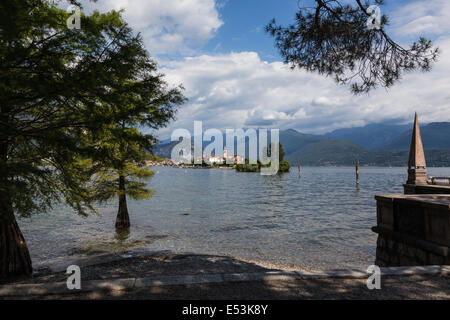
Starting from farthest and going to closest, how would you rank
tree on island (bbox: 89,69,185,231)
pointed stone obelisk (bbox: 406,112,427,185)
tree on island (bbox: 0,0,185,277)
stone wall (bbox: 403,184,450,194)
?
pointed stone obelisk (bbox: 406,112,427,185)
stone wall (bbox: 403,184,450,194)
tree on island (bbox: 89,69,185,231)
tree on island (bbox: 0,0,185,277)

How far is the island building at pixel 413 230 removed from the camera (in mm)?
7035

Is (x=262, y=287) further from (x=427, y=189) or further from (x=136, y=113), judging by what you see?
(x=427, y=189)

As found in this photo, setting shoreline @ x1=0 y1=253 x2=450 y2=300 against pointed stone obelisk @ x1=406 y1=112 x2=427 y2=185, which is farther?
pointed stone obelisk @ x1=406 y1=112 x2=427 y2=185

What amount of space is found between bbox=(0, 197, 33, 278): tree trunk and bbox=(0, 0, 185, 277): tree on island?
48mm

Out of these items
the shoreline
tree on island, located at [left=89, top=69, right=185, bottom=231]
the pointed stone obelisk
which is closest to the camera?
the shoreline

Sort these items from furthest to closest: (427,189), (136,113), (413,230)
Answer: (427,189) → (413,230) → (136,113)

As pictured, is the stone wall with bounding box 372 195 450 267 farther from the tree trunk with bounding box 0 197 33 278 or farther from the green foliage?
the tree trunk with bounding box 0 197 33 278

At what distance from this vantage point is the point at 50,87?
200 inches

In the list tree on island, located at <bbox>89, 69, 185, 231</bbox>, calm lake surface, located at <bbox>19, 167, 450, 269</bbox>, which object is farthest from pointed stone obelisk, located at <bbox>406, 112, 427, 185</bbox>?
tree on island, located at <bbox>89, 69, 185, 231</bbox>

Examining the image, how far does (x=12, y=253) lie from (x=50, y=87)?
641 cm

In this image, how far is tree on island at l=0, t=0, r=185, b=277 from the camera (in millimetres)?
5086

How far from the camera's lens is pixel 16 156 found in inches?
305

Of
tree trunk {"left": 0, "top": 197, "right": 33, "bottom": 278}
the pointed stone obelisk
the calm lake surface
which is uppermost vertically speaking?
the pointed stone obelisk

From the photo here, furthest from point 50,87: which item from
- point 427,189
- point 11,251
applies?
point 427,189
